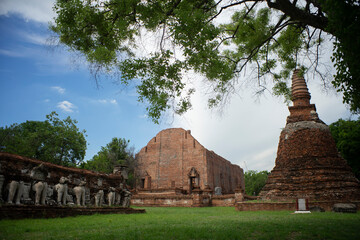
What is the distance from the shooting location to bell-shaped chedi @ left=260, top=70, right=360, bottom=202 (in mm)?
12188

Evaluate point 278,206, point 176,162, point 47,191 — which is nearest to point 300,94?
point 278,206

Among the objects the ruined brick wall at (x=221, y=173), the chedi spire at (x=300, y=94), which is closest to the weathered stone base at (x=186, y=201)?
the chedi spire at (x=300, y=94)

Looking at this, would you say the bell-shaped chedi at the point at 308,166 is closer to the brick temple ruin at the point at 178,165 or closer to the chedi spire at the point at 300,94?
the chedi spire at the point at 300,94

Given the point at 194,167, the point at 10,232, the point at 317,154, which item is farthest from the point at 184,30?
the point at 194,167

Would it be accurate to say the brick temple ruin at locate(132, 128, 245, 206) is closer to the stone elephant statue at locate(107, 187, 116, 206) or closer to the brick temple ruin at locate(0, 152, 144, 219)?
the stone elephant statue at locate(107, 187, 116, 206)

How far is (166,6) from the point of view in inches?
269

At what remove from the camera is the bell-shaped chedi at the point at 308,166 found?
12.2 m

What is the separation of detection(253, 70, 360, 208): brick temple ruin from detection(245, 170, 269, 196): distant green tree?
49039 mm

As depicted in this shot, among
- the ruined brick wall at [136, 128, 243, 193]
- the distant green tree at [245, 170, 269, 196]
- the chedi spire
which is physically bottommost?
the distant green tree at [245, 170, 269, 196]

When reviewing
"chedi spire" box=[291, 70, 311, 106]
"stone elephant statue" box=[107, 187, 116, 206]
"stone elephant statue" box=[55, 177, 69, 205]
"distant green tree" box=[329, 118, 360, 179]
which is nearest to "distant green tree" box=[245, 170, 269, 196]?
"distant green tree" box=[329, 118, 360, 179]

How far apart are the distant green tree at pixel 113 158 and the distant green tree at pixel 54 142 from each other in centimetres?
201

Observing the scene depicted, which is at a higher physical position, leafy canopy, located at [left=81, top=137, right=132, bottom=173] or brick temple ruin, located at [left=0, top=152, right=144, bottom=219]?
leafy canopy, located at [left=81, top=137, right=132, bottom=173]

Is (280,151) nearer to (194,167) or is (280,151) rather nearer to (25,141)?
(194,167)

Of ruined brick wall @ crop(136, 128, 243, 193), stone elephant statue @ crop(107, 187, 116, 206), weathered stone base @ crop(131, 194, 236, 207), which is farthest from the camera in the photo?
ruined brick wall @ crop(136, 128, 243, 193)
